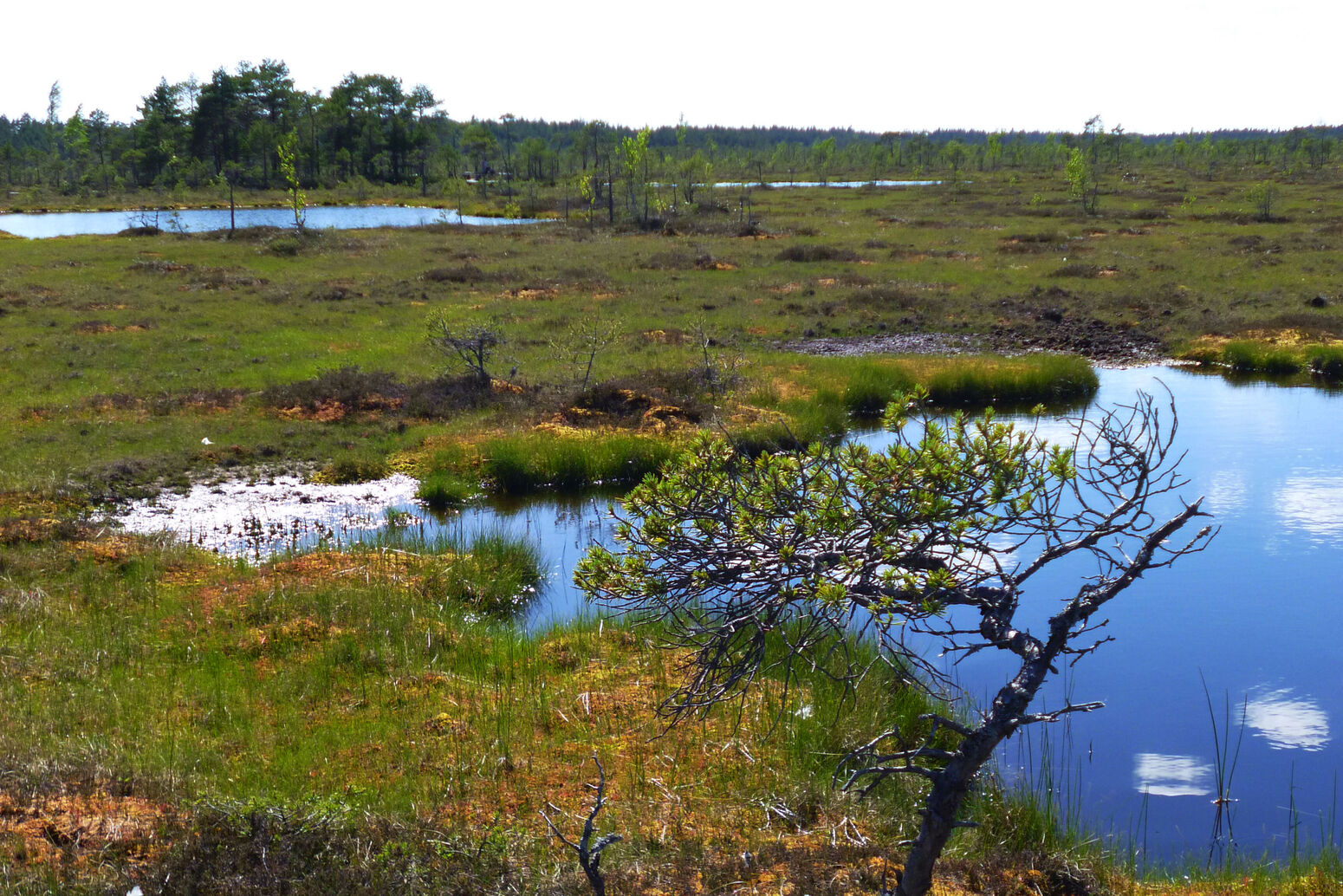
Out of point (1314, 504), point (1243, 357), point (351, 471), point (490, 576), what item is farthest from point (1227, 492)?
point (351, 471)

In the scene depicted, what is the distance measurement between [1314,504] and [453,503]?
53.4 feet

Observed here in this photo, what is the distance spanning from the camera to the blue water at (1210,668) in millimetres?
8570

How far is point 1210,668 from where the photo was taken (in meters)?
11.2

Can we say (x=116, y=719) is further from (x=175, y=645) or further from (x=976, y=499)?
(x=976, y=499)

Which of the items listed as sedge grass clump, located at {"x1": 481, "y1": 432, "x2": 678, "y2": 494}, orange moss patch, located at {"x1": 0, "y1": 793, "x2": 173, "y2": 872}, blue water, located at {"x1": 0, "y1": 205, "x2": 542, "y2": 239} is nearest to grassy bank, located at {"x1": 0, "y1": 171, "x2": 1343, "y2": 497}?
sedge grass clump, located at {"x1": 481, "y1": 432, "x2": 678, "y2": 494}

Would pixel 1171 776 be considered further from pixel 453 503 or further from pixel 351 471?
pixel 351 471

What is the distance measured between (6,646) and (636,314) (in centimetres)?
2586

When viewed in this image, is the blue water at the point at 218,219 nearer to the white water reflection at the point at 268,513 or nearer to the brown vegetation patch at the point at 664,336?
the brown vegetation patch at the point at 664,336

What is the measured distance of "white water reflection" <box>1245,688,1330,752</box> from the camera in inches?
377

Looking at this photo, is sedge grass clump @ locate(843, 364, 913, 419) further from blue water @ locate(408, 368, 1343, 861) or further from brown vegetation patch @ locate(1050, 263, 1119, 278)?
brown vegetation patch @ locate(1050, 263, 1119, 278)

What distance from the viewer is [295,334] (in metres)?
29.5

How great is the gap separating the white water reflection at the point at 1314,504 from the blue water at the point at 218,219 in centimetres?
6210

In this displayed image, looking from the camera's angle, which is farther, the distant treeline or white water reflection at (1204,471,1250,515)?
the distant treeline

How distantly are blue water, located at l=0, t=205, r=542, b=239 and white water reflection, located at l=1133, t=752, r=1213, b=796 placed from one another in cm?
6780
